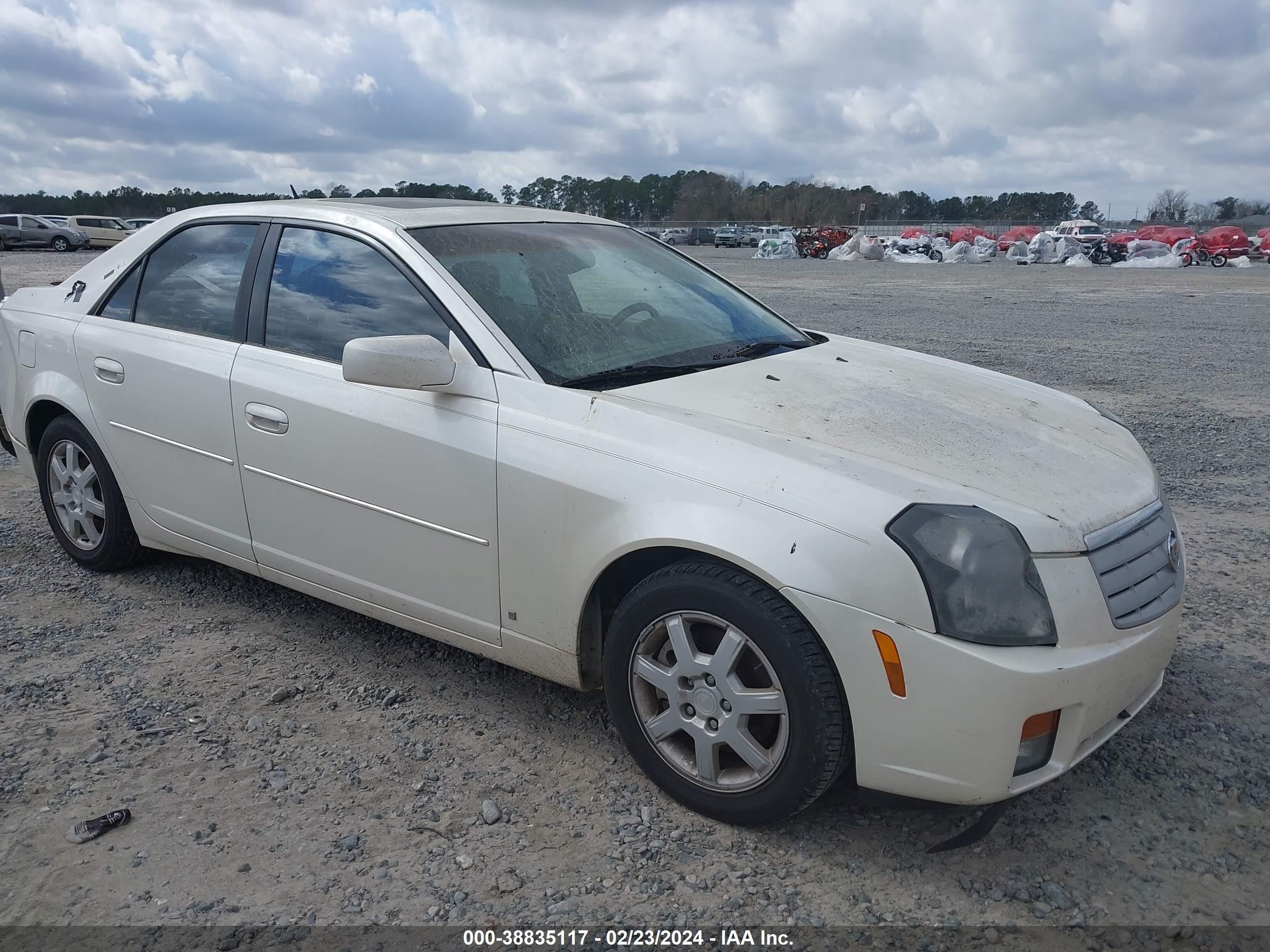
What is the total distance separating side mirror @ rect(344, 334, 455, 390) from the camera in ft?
9.21

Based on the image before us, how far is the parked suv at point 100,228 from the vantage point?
37.5 meters

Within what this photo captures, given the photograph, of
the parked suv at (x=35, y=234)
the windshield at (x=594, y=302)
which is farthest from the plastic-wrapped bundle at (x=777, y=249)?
the windshield at (x=594, y=302)

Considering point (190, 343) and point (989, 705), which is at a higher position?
point (190, 343)

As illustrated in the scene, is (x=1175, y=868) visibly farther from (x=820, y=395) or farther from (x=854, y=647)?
(x=820, y=395)

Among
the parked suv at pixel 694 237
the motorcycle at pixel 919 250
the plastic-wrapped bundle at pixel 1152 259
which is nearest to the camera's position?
the plastic-wrapped bundle at pixel 1152 259

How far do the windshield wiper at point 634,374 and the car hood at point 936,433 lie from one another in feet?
0.17

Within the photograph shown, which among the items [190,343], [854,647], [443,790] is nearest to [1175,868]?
[854,647]

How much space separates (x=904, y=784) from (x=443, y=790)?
1285mm

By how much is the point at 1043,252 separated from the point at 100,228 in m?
37.1

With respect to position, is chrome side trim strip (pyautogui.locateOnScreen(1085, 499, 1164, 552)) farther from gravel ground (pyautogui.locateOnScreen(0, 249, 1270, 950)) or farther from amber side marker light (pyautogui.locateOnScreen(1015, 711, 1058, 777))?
gravel ground (pyautogui.locateOnScreen(0, 249, 1270, 950))

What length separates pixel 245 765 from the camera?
2947 millimetres

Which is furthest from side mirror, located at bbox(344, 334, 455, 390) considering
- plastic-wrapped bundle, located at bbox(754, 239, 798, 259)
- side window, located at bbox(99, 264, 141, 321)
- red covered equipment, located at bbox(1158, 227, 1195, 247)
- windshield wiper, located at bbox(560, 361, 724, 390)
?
red covered equipment, located at bbox(1158, 227, 1195, 247)

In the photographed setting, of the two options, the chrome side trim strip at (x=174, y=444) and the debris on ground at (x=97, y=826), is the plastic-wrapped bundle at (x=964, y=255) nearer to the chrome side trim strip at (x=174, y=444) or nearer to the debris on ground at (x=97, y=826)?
the chrome side trim strip at (x=174, y=444)

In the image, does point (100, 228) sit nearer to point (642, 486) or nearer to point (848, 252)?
point (848, 252)
